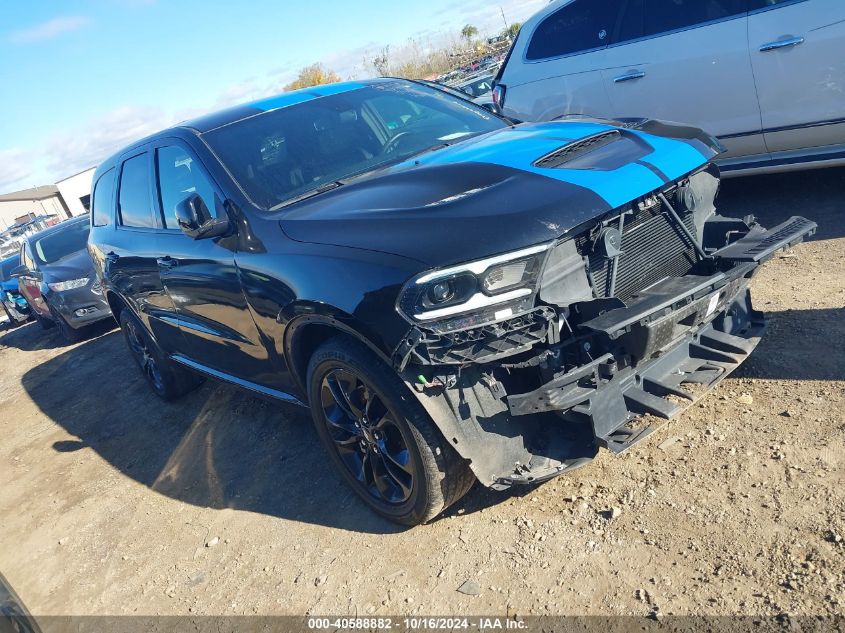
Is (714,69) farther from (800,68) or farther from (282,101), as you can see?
(282,101)

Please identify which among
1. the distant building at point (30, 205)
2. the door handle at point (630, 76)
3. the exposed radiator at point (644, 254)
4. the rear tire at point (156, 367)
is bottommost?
the distant building at point (30, 205)

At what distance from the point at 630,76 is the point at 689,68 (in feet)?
1.63

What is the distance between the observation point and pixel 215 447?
475 centimetres

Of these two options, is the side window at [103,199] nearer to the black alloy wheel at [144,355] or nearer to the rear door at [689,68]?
the black alloy wheel at [144,355]

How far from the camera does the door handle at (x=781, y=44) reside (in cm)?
481

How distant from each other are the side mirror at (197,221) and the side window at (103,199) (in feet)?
7.82

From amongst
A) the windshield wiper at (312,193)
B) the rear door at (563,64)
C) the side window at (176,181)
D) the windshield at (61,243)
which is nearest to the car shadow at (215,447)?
the windshield wiper at (312,193)

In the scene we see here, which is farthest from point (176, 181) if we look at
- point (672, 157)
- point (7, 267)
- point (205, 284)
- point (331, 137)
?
point (7, 267)

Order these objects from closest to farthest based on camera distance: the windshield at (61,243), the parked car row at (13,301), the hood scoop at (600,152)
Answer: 1. the hood scoop at (600,152)
2. the windshield at (61,243)
3. the parked car row at (13,301)

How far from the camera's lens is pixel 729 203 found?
6016 mm

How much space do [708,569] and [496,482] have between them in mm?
816

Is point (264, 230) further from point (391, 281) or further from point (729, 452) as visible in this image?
point (729, 452)

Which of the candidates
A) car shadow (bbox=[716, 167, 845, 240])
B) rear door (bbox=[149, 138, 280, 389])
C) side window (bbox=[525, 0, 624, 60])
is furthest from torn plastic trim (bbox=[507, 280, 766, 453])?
side window (bbox=[525, 0, 624, 60])

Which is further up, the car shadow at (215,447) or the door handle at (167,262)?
the door handle at (167,262)
